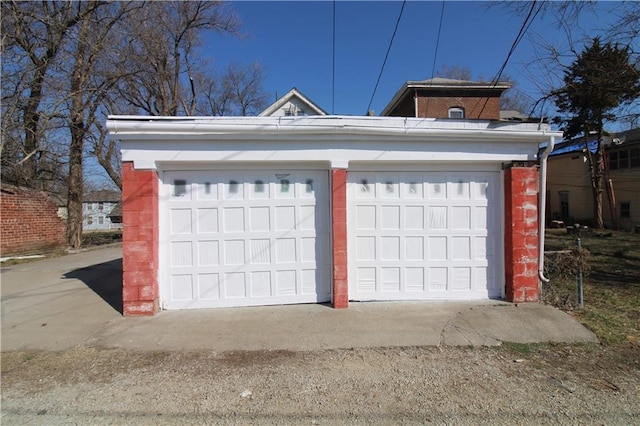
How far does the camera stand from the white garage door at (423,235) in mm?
5855

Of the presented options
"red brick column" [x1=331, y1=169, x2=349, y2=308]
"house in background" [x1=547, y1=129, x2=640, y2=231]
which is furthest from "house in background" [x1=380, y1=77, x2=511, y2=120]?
"red brick column" [x1=331, y1=169, x2=349, y2=308]

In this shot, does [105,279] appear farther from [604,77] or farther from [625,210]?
[625,210]

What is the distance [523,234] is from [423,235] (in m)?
1.54

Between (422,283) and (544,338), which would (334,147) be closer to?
(422,283)

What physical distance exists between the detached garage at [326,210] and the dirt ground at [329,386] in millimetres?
1618

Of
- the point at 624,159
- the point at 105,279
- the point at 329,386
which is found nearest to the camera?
the point at 329,386

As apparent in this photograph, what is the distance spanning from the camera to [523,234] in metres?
5.69

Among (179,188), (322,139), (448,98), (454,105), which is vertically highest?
(448,98)

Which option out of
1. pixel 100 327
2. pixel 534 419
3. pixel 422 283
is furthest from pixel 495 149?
pixel 100 327

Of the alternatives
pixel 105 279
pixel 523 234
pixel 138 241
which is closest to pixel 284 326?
pixel 138 241

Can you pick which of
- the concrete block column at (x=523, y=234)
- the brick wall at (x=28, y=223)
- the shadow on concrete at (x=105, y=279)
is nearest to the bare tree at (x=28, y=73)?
the brick wall at (x=28, y=223)

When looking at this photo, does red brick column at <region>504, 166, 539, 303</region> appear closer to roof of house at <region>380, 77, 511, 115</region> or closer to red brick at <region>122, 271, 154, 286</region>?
red brick at <region>122, 271, 154, 286</region>

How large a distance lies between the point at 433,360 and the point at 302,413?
1.64 meters

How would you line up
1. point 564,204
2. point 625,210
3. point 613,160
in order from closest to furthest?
point 625,210
point 613,160
point 564,204
